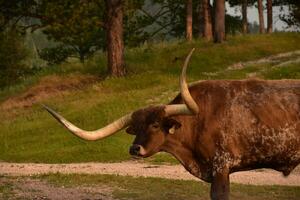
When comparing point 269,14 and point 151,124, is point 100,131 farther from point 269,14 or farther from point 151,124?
point 269,14

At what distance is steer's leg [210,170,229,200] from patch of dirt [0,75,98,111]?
65.4 ft

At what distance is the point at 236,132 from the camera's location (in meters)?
10.1

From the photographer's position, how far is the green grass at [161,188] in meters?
14.0

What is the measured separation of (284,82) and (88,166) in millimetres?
9857

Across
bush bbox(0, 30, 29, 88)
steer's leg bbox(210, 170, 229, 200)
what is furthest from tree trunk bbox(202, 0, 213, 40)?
steer's leg bbox(210, 170, 229, 200)

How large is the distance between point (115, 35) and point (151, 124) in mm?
20391

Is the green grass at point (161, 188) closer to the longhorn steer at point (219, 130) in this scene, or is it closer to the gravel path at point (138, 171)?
the gravel path at point (138, 171)

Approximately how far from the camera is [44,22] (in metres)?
27.9

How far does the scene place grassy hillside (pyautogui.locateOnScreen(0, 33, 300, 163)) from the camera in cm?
2242

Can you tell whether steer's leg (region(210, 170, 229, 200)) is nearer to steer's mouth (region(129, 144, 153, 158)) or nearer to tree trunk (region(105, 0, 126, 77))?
steer's mouth (region(129, 144, 153, 158))

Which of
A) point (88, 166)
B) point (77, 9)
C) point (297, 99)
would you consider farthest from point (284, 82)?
point (77, 9)

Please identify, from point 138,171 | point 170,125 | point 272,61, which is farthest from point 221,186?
point 272,61

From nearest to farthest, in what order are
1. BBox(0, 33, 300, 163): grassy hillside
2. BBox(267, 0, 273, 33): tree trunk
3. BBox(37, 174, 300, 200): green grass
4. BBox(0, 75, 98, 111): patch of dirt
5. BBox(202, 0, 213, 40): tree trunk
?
BBox(37, 174, 300, 200): green grass
BBox(0, 33, 300, 163): grassy hillside
BBox(0, 75, 98, 111): patch of dirt
BBox(202, 0, 213, 40): tree trunk
BBox(267, 0, 273, 33): tree trunk

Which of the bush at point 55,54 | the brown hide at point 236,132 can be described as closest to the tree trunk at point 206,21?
the bush at point 55,54
